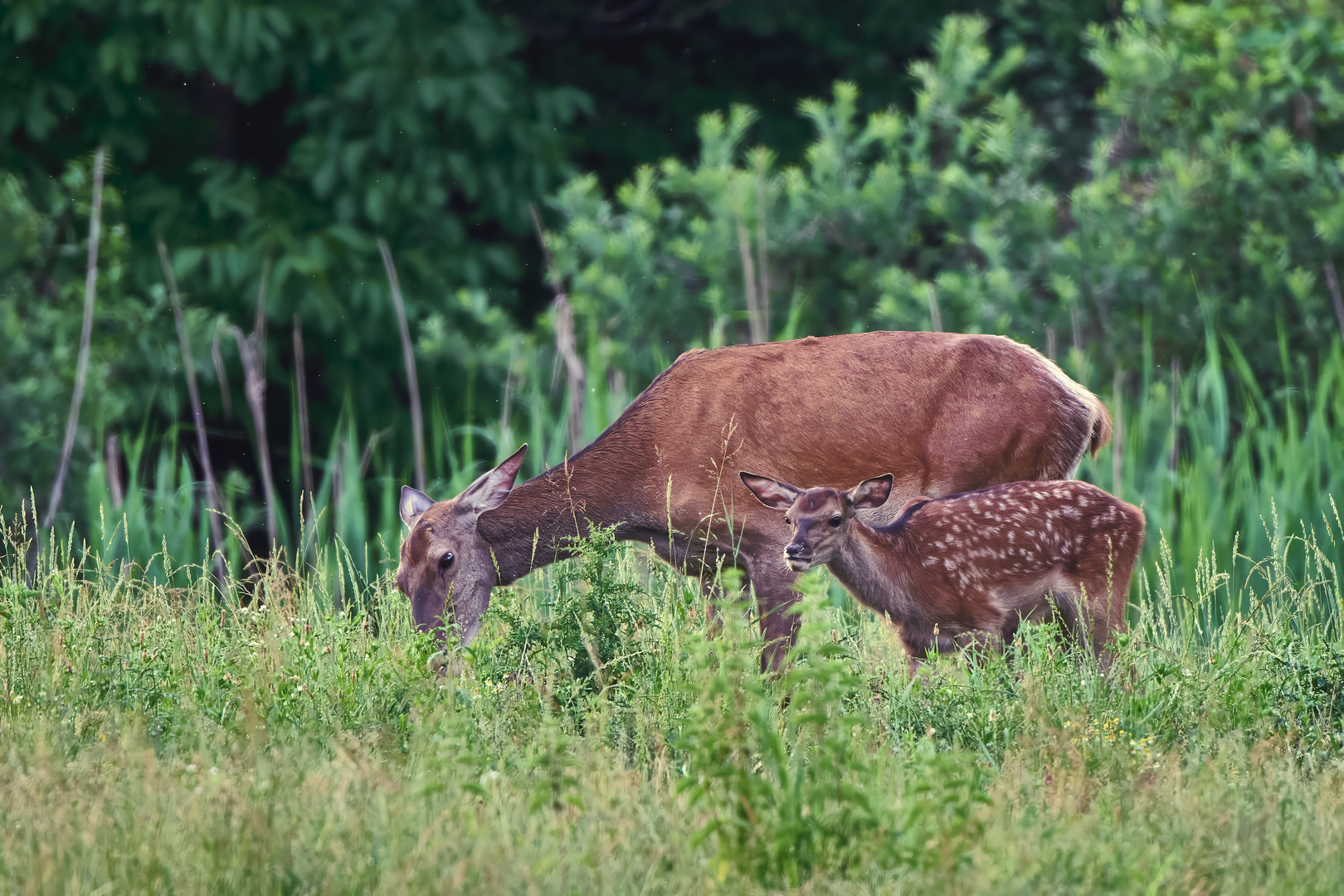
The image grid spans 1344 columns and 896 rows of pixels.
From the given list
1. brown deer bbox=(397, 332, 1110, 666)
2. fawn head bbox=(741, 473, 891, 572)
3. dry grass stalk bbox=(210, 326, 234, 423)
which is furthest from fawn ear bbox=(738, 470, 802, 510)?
dry grass stalk bbox=(210, 326, 234, 423)

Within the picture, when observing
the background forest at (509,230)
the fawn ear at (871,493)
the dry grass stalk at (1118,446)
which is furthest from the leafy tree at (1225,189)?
the fawn ear at (871,493)

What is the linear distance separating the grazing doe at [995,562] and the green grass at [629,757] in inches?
7.8

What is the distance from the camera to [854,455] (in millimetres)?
6496

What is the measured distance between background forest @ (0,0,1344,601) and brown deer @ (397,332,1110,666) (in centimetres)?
236

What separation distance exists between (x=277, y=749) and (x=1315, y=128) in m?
8.96

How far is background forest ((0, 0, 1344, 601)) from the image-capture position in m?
9.95

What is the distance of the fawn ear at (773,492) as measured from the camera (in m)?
5.93

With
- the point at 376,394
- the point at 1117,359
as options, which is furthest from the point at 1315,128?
the point at 376,394

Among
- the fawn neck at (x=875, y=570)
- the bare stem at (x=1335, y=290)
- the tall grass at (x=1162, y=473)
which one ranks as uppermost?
the fawn neck at (x=875, y=570)

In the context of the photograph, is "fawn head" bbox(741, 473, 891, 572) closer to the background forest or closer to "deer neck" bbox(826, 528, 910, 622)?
"deer neck" bbox(826, 528, 910, 622)

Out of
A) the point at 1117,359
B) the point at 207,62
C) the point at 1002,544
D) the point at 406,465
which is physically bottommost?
the point at 406,465

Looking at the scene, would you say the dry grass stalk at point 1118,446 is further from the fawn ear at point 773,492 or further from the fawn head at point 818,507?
the fawn ear at point 773,492

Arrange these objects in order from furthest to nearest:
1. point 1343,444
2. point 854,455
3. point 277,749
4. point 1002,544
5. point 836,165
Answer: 1. point 836,165
2. point 1343,444
3. point 854,455
4. point 1002,544
5. point 277,749

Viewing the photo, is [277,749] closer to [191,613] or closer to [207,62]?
[191,613]
